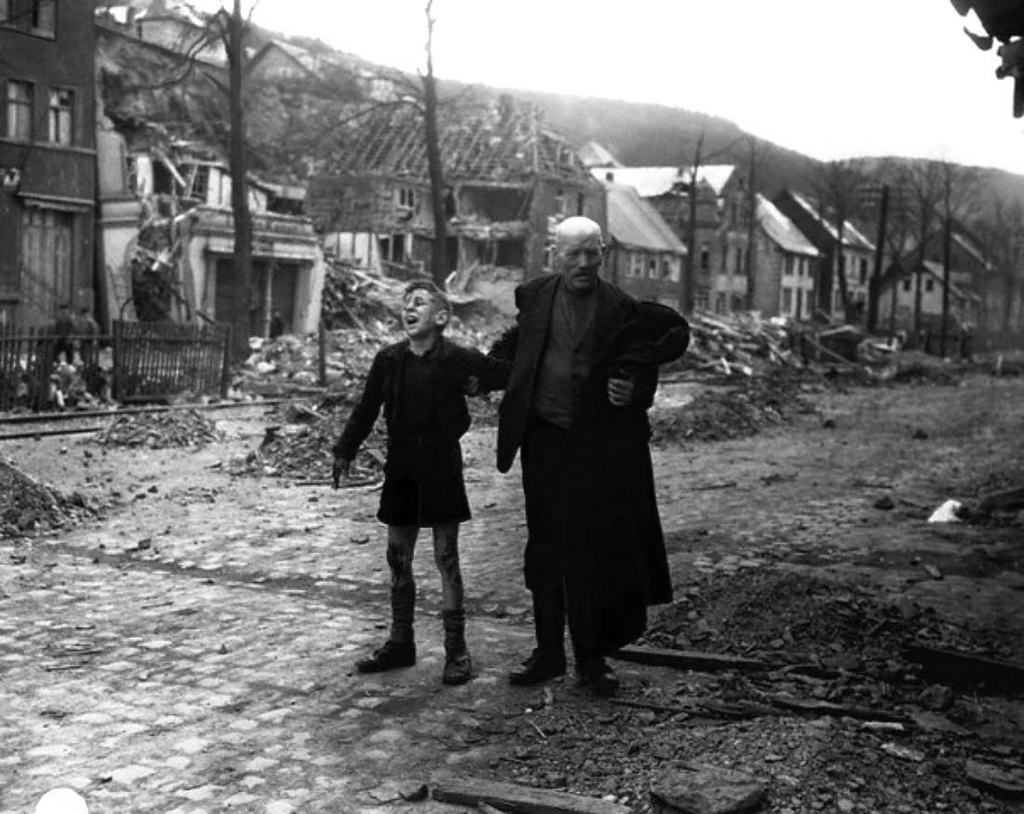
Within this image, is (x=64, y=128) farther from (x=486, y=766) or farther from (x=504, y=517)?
(x=486, y=766)

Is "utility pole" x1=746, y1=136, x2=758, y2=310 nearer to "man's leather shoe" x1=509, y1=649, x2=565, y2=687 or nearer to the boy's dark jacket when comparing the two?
the boy's dark jacket

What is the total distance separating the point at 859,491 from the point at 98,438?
9.97 metres

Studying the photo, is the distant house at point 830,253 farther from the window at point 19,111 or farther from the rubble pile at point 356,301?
the window at point 19,111

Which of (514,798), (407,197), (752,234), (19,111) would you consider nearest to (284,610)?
(514,798)

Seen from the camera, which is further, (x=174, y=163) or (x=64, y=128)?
(x=174, y=163)

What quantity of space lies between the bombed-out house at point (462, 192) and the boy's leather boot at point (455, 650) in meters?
48.9

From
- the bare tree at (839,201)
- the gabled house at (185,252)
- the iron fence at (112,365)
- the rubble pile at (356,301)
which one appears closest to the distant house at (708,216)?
the bare tree at (839,201)

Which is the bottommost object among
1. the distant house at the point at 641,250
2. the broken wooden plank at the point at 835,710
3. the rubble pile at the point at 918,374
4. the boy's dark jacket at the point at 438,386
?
the rubble pile at the point at 918,374

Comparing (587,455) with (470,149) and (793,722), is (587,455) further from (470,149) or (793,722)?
(470,149)

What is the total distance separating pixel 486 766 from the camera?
4543 millimetres

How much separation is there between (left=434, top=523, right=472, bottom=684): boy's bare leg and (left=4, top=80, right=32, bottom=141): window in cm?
2859

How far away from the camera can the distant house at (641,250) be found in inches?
2606

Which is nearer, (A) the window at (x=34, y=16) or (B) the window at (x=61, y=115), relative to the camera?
(A) the window at (x=34, y=16)

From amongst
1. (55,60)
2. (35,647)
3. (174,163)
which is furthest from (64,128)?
(35,647)
